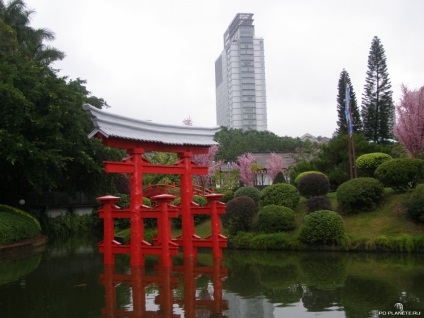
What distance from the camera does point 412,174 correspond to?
1585 centimetres

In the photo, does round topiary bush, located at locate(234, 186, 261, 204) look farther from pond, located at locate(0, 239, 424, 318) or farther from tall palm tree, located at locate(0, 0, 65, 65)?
tall palm tree, located at locate(0, 0, 65, 65)

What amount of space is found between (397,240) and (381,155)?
5.81m

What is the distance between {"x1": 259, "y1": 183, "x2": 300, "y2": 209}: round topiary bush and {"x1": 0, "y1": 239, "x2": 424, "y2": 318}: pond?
292cm

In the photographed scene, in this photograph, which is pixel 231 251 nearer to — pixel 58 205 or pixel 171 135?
pixel 171 135

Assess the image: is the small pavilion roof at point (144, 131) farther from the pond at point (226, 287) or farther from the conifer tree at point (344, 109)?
the conifer tree at point (344, 109)

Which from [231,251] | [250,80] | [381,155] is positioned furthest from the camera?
[250,80]

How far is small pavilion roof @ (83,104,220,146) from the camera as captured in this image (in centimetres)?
1088

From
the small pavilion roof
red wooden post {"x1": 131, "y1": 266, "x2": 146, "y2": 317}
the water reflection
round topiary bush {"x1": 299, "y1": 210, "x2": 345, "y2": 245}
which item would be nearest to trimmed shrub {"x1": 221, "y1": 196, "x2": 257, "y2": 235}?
round topiary bush {"x1": 299, "y1": 210, "x2": 345, "y2": 245}

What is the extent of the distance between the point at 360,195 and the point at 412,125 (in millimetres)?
9156

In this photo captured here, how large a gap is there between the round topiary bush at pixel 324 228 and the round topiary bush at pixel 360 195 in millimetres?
1711

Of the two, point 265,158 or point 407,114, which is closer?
point 407,114

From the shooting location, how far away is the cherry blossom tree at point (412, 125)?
22.8 meters

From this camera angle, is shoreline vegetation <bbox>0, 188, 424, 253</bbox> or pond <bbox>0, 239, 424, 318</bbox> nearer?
pond <bbox>0, 239, 424, 318</bbox>

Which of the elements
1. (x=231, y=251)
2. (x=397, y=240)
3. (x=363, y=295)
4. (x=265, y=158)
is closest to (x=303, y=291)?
(x=363, y=295)
